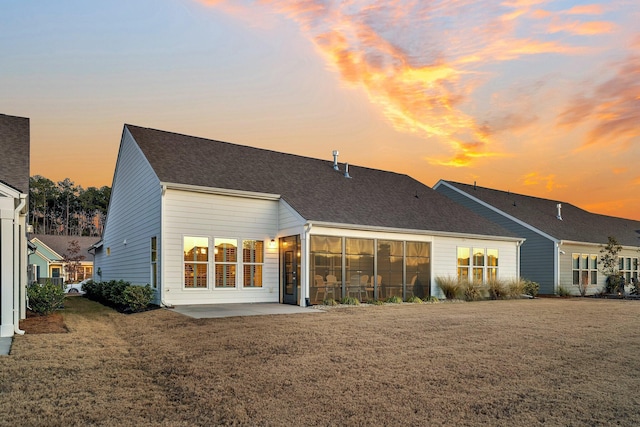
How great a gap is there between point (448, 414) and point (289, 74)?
1592 centimetres

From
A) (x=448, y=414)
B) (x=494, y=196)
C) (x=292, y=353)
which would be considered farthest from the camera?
(x=494, y=196)

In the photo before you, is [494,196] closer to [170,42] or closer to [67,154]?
[170,42]

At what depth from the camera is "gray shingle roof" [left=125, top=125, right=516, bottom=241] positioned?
1680 cm

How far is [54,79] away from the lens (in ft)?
61.3

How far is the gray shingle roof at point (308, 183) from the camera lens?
16.8m

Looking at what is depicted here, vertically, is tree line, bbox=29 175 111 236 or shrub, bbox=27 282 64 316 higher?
tree line, bbox=29 175 111 236

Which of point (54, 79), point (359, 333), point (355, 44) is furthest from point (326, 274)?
point (54, 79)

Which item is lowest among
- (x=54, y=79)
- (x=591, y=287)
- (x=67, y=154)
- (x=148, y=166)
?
(x=591, y=287)

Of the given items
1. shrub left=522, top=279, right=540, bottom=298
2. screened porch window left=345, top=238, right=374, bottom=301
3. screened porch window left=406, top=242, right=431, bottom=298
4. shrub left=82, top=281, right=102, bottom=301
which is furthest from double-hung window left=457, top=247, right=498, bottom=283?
shrub left=82, top=281, right=102, bottom=301

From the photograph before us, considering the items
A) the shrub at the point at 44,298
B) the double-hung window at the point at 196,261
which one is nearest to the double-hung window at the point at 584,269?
the double-hung window at the point at 196,261

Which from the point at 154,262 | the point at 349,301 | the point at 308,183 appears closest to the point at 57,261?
the point at 154,262

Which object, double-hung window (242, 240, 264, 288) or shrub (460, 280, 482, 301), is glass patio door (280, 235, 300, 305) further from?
shrub (460, 280, 482, 301)

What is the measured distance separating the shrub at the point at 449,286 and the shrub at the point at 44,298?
13979mm

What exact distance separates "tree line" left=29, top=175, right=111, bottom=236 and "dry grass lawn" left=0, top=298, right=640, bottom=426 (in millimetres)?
63571
